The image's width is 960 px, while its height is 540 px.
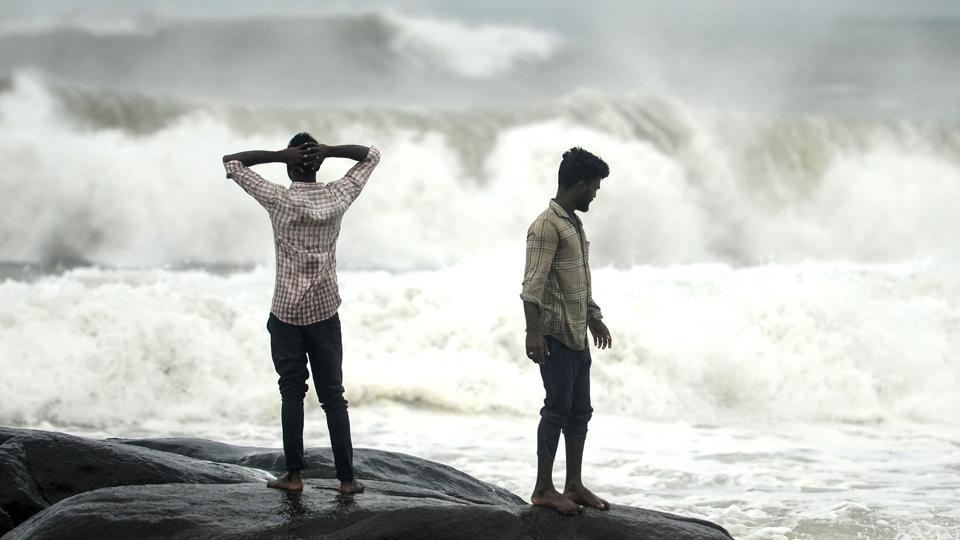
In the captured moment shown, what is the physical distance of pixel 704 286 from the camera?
16.4 meters

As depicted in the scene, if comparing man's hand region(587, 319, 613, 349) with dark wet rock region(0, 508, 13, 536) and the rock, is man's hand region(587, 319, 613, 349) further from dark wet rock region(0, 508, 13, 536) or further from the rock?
dark wet rock region(0, 508, 13, 536)

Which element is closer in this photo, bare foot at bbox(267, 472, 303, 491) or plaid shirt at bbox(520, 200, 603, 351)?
plaid shirt at bbox(520, 200, 603, 351)

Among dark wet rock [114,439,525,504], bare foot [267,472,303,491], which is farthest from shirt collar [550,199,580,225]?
dark wet rock [114,439,525,504]

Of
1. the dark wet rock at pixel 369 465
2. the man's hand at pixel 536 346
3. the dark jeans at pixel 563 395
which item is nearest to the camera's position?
the man's hand at pixel 536 346

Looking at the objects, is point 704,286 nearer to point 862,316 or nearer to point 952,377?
point 862,316

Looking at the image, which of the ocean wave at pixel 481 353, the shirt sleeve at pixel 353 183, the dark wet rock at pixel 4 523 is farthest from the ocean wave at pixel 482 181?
the shirt sleeve at pixel 353 183

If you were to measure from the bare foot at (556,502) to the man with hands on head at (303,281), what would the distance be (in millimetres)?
787

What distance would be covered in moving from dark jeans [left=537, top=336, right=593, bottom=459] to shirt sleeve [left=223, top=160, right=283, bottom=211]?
1253 mm

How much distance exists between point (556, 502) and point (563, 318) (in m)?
0.74

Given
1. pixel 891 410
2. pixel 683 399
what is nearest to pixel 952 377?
pixel 891 410

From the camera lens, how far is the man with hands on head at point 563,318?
188 inches

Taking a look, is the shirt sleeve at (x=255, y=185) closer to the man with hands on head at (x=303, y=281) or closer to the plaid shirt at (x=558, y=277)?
the man with hands on head at (x=303, y=281)

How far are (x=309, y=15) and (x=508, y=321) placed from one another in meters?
18.8

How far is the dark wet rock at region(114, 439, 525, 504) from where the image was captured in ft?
19.5
